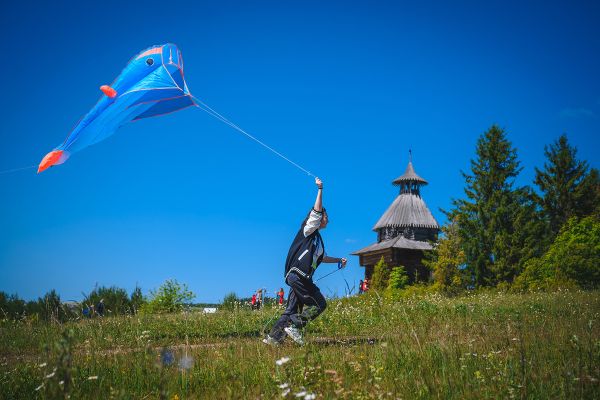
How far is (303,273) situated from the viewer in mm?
7145

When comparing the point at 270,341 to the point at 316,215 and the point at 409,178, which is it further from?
the point at 409,178

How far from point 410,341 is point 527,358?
1.39 m

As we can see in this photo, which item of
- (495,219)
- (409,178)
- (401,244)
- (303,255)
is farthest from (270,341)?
(409,178)

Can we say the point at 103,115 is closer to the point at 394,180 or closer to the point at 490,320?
the point at 490,320

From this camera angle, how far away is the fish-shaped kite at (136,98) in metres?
8.34

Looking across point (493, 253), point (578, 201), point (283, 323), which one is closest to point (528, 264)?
point (493, 253)

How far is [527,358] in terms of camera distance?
16.0 feet

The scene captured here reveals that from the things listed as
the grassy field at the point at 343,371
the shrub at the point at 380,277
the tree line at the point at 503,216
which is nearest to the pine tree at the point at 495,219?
the tree line at the point at 503,216

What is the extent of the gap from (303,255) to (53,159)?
4.52 metres

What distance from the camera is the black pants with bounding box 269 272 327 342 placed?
7109 millimetres

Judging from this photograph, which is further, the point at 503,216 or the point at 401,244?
the point at 401,244

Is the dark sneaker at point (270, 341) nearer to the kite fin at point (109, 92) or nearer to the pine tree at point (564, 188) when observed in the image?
the kite fin at point (109, 92)

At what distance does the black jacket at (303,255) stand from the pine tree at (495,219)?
31.1m

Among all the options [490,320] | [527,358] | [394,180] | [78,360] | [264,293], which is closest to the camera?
[527,358]
